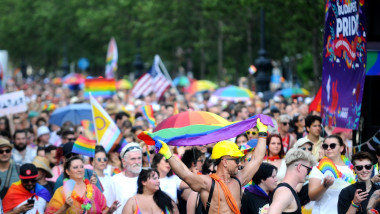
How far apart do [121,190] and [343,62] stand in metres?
2.97

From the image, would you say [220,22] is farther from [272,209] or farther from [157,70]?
[272,209]

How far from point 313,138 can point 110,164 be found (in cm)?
288

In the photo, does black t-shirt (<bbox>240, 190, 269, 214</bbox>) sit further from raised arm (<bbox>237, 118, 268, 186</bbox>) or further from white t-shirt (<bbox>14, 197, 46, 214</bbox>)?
white t-shirt (<bbox>14, 197, 46, 214</bbox>)

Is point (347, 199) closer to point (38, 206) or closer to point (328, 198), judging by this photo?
point (328, 198)

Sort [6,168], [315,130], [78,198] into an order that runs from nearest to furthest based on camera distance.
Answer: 1. [78,198]
2. [6,168]
3. [315,130]

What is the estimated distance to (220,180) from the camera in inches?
280

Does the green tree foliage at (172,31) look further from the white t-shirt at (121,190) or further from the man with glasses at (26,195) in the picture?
the man with glasses at (26,195)

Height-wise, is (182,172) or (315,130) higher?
(182,172)

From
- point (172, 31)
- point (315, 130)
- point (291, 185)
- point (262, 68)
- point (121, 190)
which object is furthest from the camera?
point (172, 31)

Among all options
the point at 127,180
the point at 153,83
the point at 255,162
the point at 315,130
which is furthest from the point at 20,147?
the point at 153,83

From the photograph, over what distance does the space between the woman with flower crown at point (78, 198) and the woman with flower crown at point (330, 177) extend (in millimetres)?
2222

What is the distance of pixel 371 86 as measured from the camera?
10.2 m

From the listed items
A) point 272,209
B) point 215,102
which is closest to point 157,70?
point 215,102

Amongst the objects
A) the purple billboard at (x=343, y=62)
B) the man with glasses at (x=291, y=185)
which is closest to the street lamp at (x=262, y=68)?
the purple billboard at (x=343, y=62)
